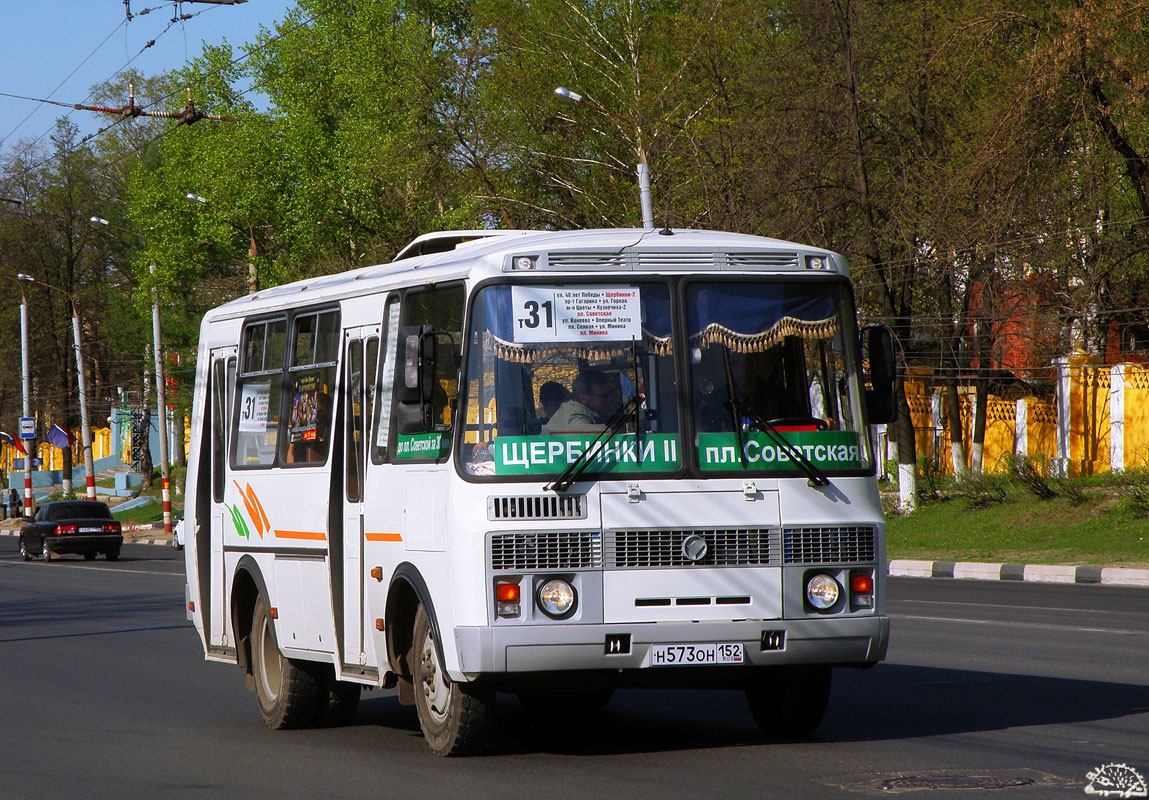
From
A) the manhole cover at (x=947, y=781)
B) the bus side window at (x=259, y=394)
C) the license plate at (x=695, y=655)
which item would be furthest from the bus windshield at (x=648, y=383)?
the bus side window at (x=259, y=394)

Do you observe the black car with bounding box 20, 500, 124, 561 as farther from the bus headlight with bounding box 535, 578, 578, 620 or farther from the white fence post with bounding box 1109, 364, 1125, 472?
the bus headlight with bounding box 535, 578, 578, 620

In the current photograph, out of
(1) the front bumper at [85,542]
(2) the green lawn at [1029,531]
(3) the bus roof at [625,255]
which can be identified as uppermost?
(3) the bus roof at [625,255]

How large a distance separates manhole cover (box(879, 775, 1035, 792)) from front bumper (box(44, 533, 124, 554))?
33.1 metres

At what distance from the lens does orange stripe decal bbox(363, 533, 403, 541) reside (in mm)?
8672

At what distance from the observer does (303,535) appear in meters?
9.84

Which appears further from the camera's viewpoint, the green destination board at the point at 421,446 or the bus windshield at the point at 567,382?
the green destination board at the point at 421,446

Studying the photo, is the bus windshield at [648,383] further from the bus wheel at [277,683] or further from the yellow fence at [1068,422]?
the yellow fence at [1068,422]

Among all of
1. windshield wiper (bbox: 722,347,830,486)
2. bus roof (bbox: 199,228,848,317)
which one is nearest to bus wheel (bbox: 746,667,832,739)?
windshield wiper (bbox: 722,347,830,486)

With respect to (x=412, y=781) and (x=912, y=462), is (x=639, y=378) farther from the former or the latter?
(x=912, y=462)

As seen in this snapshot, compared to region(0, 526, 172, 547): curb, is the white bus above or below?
above

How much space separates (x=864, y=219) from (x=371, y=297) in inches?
976

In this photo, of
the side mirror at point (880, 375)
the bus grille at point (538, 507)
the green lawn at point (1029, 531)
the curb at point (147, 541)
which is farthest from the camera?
the curb at point (147, 541)

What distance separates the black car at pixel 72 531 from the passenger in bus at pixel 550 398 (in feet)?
105

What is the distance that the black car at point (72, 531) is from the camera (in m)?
38.3
